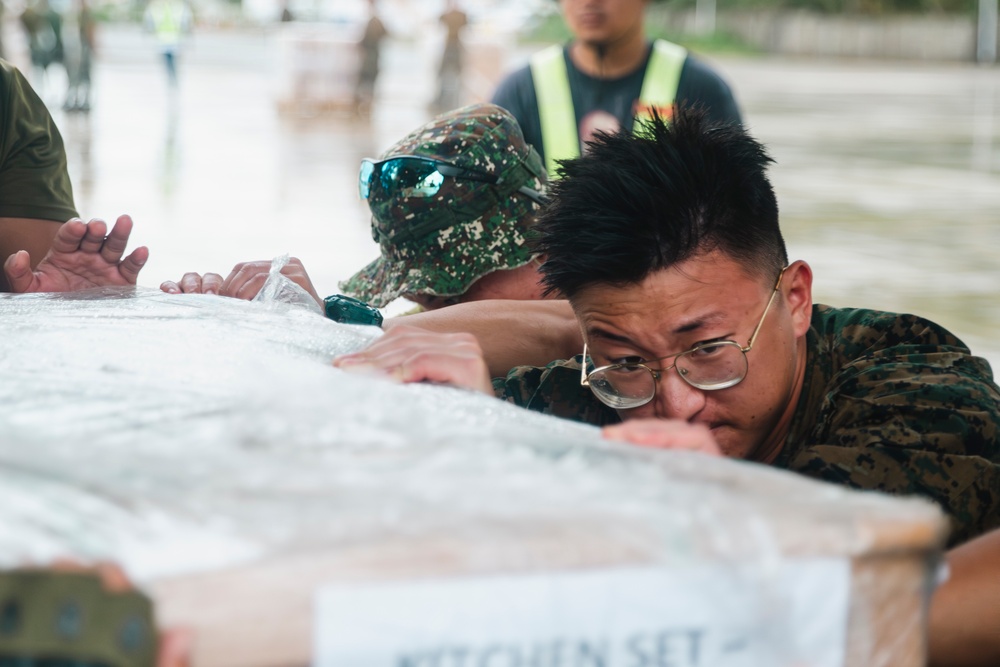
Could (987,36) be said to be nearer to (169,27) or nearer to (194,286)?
(169,27)

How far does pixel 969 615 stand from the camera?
133 cm

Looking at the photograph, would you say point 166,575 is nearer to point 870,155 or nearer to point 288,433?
point 288,433

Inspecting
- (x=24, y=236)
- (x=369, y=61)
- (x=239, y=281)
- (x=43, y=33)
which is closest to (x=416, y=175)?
(x=239, y=281)

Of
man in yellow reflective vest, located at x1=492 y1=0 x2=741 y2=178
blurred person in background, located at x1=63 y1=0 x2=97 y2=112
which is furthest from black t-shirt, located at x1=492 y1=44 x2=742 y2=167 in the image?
blurred person in background, located at x1=63 y1=0 x2=97 y2=112

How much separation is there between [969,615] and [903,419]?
296 mm

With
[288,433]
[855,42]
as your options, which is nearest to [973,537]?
[288,433]

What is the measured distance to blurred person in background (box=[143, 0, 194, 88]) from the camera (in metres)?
17.0

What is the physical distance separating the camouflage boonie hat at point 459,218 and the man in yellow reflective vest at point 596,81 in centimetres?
133

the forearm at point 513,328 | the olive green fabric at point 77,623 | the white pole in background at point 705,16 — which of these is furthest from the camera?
the white pole in background at point 705,16

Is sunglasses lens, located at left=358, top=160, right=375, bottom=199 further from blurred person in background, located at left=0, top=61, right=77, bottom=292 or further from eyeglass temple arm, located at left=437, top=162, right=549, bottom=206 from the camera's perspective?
blurred person in background, located at left=0, top=61, right=77, bottom=292

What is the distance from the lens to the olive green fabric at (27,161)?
2742 millimetres

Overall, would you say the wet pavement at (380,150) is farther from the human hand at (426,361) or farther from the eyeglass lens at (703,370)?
the human hand at (426,361)

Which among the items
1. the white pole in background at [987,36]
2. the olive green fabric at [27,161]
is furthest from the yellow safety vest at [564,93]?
the white pole in background at [987,36]

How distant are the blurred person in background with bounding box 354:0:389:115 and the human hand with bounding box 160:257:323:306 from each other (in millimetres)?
14882
